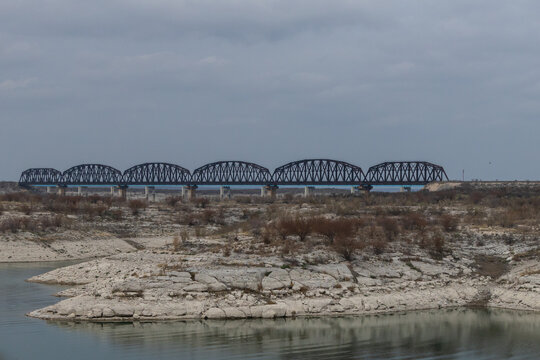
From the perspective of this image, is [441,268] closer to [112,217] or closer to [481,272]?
[481,272]

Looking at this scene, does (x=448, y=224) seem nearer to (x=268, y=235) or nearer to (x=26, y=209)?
(x=268, y=235)

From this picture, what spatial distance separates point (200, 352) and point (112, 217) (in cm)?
6163

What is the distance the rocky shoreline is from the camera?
34031 millimetres

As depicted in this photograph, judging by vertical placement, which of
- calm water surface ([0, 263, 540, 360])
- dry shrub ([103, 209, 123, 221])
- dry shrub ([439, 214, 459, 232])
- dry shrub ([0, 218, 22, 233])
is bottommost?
calm water surface ([0, 263, 540, 360])

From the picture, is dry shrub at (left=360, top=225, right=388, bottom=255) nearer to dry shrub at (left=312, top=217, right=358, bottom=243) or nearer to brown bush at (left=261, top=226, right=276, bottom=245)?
dry shrub at (left=312, top=217, right=358, bottom=243)

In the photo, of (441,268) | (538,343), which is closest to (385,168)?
(441,268)

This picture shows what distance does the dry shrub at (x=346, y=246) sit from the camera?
41594 mm

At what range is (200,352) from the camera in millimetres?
28797

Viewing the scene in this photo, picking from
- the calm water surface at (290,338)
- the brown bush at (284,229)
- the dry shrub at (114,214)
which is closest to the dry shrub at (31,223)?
the dry shrub at (114,214)

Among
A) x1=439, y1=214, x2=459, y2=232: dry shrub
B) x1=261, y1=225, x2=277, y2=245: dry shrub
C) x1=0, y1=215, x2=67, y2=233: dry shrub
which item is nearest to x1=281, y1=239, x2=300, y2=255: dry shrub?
x1=261, y1=225, x2=277, y2=245: dry shrub

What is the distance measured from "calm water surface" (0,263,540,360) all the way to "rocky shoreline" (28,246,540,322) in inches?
32.4

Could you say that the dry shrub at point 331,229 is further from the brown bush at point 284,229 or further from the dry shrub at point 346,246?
the brown bush at point 284,229

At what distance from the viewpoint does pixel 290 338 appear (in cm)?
3130

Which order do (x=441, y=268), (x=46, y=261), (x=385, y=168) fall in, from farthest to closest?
(x=385, y=168)
(x=46, y=261)
(x=441, y=268)
